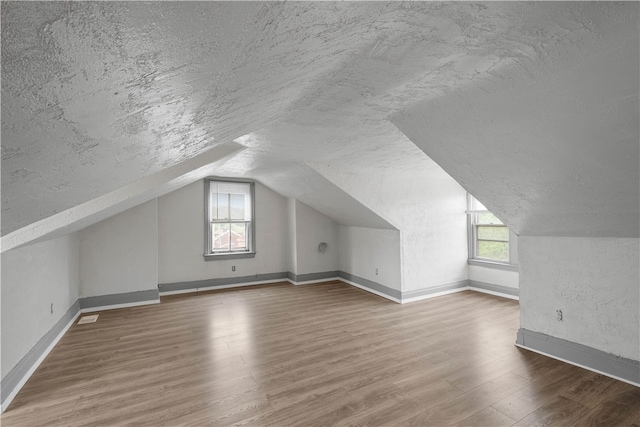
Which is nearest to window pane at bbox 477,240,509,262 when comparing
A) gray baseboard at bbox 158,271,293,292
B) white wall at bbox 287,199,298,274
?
white wall at bbox 287,199,298,274

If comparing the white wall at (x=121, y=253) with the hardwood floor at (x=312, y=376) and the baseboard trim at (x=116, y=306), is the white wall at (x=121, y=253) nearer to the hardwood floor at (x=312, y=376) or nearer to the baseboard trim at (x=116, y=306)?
the baseboard trim at (x=116, y=306)

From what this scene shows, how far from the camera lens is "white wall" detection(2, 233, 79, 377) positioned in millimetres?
2438

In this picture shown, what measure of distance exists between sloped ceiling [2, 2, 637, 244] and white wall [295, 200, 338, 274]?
14.4 feet

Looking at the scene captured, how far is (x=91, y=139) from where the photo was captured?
0.96 meters

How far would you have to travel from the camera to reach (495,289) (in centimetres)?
515

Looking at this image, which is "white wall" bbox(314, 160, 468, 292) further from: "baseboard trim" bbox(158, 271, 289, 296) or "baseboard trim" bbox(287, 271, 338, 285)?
"baseboard trim" bbox(158, 271, 289, 296)

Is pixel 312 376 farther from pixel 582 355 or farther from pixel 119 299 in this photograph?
pixel 119 299

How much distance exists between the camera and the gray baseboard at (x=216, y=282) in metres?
5.59

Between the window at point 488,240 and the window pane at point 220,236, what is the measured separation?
15.7 ft

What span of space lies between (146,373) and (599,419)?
11.9ft

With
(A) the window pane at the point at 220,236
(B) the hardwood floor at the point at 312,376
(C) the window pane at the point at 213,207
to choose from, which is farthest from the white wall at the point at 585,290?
(C) the window pane at the point at 213,207

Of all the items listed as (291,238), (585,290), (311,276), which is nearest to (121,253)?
(291,238)

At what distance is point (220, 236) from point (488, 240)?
5154 mm

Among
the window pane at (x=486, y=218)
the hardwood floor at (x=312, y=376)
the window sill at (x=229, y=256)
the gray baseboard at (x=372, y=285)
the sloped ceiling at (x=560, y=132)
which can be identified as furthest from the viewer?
the window sill at (x=229, y=256)
